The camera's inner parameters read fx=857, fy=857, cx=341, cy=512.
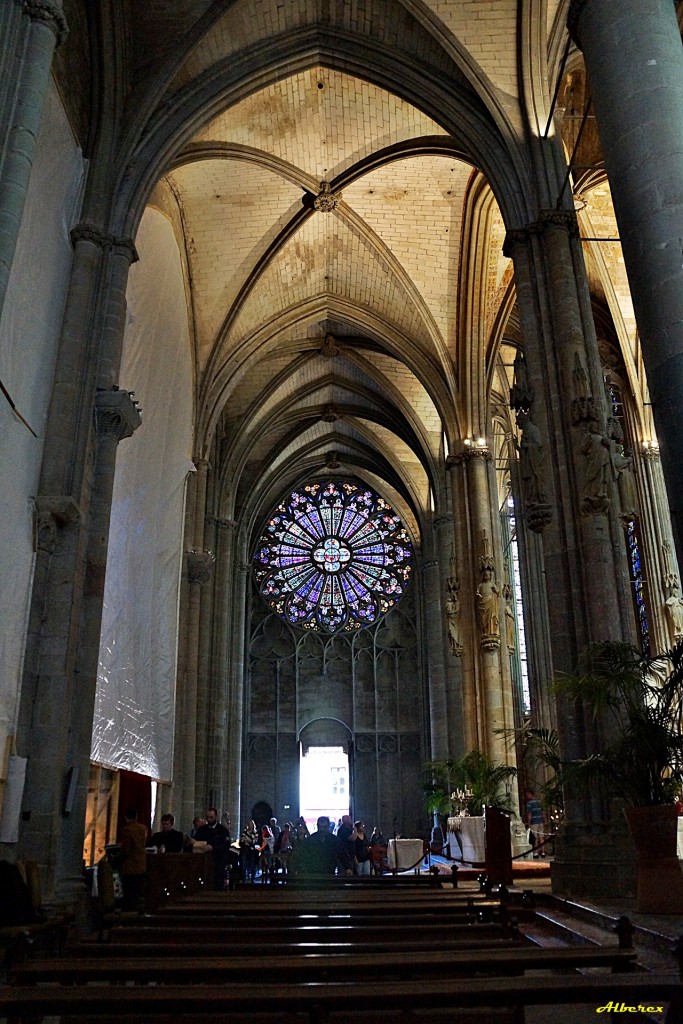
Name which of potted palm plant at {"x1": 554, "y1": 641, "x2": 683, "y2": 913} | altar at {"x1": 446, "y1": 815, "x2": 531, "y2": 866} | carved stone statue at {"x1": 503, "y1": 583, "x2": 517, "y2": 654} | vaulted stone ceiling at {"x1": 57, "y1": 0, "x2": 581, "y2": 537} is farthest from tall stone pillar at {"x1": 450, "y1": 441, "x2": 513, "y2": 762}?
potted palm plant at {"x1": 554, "y1": 641, "x2": 683, "y2": 913}

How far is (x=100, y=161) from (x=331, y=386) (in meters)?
13.4

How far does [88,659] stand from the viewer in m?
9.19

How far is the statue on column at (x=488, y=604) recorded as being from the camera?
638 inches

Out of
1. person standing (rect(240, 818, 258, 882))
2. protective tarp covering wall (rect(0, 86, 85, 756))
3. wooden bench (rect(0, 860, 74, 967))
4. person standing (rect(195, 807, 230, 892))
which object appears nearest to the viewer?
wooden bench (rect(0, 860, 74, 967))

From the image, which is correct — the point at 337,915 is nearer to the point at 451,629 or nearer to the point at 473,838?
the point at 473,838

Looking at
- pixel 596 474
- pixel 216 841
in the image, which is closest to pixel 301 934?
pixel 596 474

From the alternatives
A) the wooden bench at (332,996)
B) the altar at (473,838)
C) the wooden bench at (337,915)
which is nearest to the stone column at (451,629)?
the altar at (473,838)

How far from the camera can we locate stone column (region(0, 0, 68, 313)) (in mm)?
6176

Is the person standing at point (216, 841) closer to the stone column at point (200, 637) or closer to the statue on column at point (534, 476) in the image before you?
the statue on column at point (534, 476)

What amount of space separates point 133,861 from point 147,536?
18.2ft

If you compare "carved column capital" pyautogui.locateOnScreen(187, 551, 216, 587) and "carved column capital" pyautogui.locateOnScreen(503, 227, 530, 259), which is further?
"carved column capital" pyautogui.locateOnScreen(187, 551, 216, 587)

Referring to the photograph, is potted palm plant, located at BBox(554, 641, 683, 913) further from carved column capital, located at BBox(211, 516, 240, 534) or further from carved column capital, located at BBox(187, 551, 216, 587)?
carved column capital, located at BBox(211, 516, 240, 534)

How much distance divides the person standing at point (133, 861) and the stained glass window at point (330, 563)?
21305 millimetres

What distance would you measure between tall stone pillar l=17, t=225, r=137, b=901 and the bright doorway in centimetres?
1996
